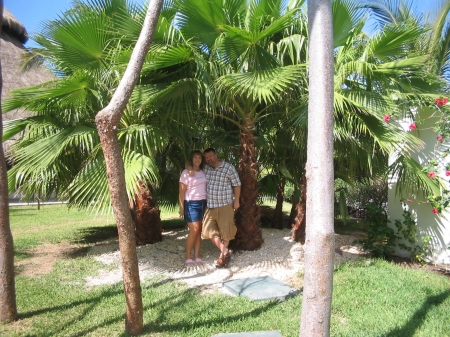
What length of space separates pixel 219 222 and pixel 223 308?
172cm

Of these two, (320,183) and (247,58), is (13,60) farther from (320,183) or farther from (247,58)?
(320,183)

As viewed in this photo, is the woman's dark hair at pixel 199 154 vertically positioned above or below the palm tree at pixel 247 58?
below

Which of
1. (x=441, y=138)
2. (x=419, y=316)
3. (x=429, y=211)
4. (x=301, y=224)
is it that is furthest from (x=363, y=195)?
(x=419, y=316)

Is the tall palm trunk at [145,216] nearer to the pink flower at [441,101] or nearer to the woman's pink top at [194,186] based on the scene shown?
the woman's pink top at [194,186]

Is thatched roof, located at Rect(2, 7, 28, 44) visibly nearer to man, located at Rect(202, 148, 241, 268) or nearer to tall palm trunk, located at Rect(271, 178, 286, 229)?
tall palm trunk, located at Rect(271, 178, 286, 229)

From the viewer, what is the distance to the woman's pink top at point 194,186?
5445mm

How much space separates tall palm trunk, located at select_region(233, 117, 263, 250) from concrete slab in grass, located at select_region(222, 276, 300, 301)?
115 centimetres

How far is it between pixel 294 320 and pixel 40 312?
248 cm

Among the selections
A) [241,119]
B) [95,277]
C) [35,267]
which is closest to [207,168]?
[241,119]

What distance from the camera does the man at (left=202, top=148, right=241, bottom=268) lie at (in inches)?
218

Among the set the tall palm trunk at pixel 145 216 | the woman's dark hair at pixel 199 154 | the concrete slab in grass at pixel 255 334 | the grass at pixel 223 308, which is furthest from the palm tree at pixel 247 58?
the concrete slab in grass at pixel 255 334

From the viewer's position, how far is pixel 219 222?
5.59 meters

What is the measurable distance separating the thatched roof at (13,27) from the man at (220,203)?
18.7 meters

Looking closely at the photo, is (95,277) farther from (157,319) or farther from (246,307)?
(246,307)
